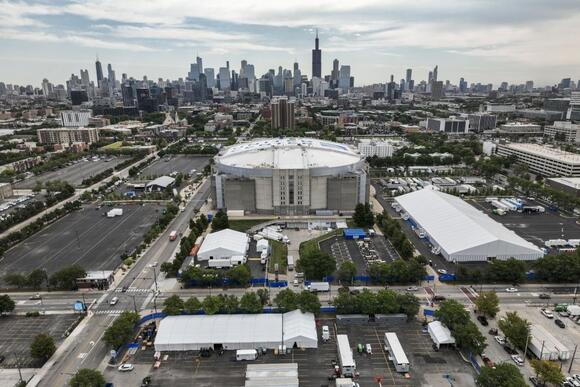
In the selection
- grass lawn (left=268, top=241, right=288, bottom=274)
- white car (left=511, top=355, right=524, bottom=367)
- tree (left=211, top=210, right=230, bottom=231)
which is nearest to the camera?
white car (left=511, top=355, right=524, bottom=367)

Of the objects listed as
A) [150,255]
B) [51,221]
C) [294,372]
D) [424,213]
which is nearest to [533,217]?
[424,213]

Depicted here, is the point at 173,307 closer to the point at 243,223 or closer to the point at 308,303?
the point at 308,303

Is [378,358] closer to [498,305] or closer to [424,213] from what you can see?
[498,305]

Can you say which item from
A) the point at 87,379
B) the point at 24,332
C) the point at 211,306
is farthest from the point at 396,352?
the point at 24,332

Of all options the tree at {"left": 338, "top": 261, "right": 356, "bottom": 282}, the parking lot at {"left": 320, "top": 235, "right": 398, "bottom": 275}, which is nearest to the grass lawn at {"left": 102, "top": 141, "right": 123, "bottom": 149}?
the parking lot at {"left": 320, "top": 235, "right": 398, "bottom": 275}

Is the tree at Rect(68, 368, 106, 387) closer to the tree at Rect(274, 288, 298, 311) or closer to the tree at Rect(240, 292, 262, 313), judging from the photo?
the tree at Rect(240, 292, 262, 313)

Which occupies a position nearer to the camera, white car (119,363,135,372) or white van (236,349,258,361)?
white car (119,363,135,372)
